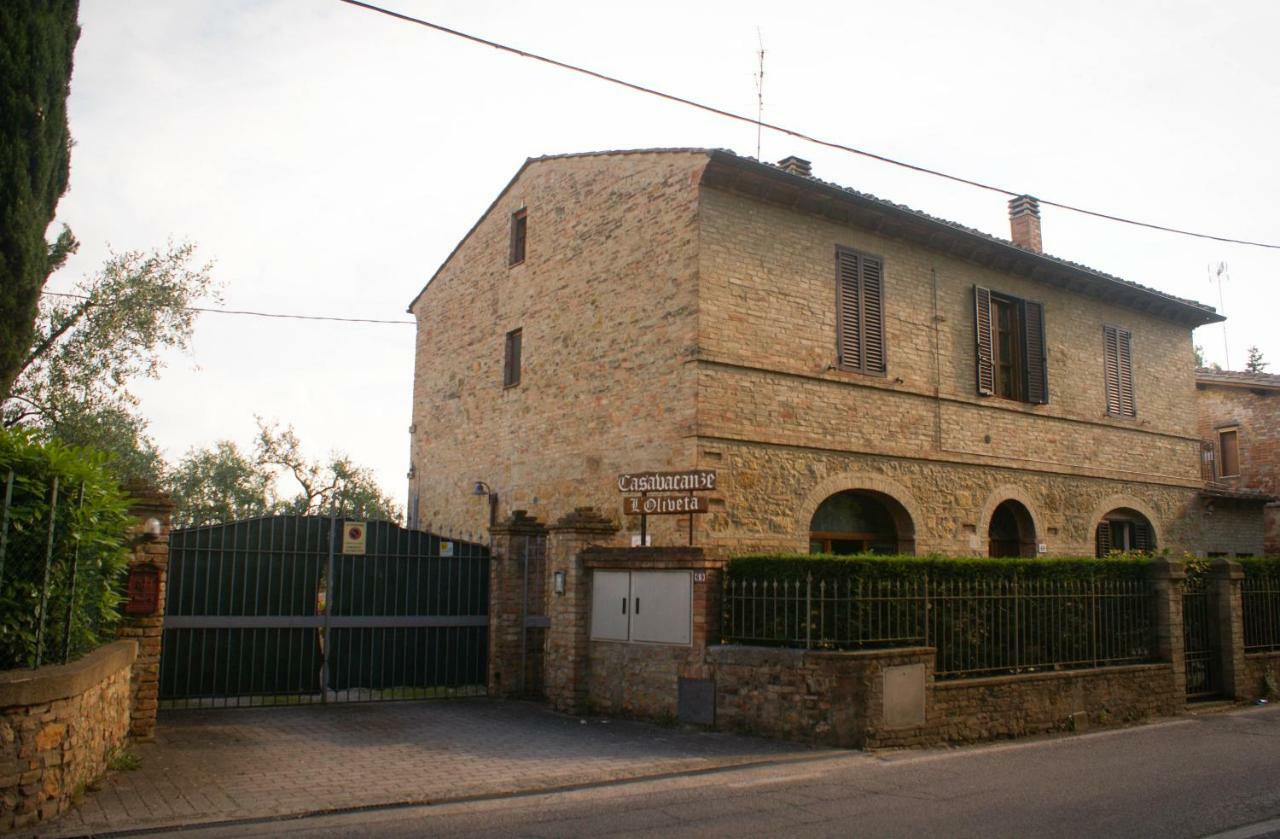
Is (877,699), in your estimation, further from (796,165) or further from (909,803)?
(796,165)

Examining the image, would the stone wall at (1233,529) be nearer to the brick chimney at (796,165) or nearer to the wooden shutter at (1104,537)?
the wooden shutter at (1104,537)

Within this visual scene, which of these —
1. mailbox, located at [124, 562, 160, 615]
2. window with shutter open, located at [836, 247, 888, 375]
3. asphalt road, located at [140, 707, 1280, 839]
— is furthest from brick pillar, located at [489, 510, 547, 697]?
window with shutter open, located at [836, 247, 888, 375]

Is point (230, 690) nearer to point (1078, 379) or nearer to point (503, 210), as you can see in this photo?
point (503, 210)

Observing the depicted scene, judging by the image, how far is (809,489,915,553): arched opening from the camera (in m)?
14.7

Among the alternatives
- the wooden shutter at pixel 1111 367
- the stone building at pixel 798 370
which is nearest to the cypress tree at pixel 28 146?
the stone building at pixel 798 370

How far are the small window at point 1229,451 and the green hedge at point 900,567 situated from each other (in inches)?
580

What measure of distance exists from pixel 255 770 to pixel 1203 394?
24957mm

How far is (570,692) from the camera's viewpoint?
→ 478 inches

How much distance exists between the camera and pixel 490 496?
1777 cm

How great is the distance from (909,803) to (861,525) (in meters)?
7.92

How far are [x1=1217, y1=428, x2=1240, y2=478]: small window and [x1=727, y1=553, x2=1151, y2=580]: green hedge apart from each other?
14.7m

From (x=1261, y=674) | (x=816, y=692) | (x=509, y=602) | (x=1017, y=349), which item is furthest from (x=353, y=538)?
(x=1261, y=674)

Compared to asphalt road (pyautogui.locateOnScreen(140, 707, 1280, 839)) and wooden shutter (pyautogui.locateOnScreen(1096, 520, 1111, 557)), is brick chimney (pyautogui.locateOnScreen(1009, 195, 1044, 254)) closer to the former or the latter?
wooden shutter (pyautogui.locateOnScreen(1096, 520, 1111, 557))

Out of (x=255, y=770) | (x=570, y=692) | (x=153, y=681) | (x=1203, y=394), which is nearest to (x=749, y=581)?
(x=570, y=692)
